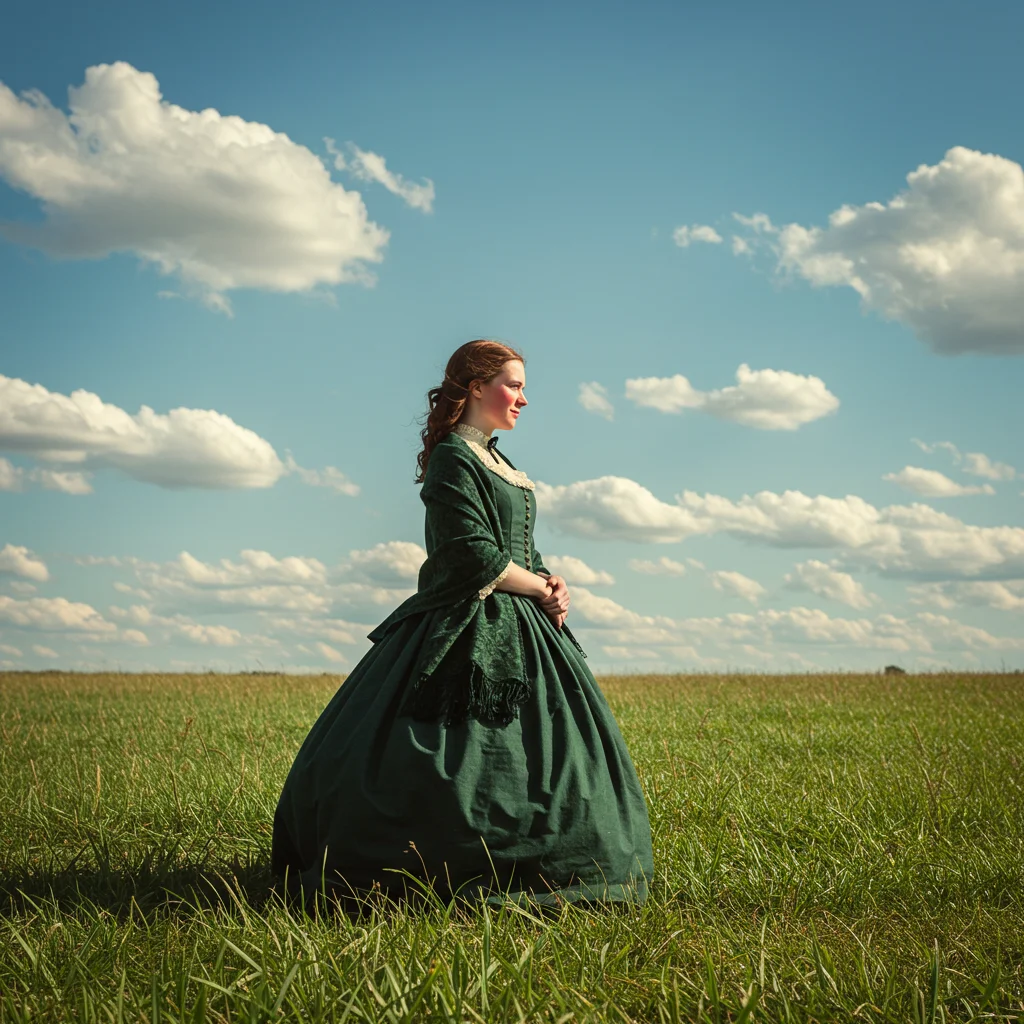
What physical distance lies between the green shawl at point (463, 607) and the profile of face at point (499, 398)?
275 millimetres

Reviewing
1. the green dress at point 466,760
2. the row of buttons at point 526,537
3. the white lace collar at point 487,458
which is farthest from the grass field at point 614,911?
the white lace collar at point 487,458

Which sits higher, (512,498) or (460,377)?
(460,377)

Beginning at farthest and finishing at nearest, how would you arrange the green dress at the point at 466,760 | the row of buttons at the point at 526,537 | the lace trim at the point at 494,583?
the row of buttons at the point at 526,537
the lace trim at the point at 494,583
the green dress at the point at 466,760

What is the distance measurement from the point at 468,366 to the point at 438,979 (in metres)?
3.00

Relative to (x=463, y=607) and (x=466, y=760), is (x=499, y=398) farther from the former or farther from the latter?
(x=466, y=760)

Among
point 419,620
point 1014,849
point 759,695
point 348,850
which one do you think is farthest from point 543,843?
point 759,695

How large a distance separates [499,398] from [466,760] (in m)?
1.84

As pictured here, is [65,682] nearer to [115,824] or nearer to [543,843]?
[115,824]

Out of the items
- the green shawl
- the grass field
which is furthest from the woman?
the grass field

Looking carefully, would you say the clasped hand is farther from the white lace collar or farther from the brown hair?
the brown hair

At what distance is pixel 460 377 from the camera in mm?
4848

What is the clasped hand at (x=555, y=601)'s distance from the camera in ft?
15.0

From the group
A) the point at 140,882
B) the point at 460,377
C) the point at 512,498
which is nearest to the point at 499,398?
the point at 460,377

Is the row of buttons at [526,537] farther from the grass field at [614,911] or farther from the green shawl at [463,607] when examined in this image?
the grass field at [614,911]
